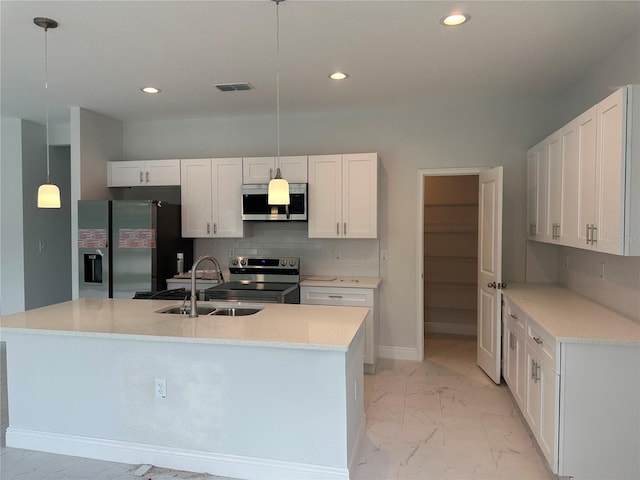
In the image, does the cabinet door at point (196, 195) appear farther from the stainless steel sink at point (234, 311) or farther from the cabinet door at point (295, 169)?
the stainless steel sink at point (234, 311)

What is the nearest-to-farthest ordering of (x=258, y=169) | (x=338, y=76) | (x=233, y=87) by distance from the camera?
1. (x=338, y=76)
2. (x=233, y=87)
3. (x=258, y=169)

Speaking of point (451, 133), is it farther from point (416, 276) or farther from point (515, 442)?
point (515, 442)

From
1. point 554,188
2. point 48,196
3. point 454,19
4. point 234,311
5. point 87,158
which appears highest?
point 454,19

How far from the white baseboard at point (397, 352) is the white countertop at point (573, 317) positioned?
1.36 m

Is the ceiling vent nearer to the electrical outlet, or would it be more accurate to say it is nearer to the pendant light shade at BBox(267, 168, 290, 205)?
the pendant light shade at BBox(267, 168, 290, 205)

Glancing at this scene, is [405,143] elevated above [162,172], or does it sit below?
above

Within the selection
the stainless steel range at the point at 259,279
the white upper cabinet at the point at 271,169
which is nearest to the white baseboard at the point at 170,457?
the stainless steel range at the point at 259,279

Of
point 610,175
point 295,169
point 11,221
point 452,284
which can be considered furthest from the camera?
point 452,284

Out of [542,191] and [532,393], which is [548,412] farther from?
[542,191]

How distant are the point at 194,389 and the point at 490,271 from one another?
113 inches

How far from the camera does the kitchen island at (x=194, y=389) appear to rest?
2.42 metres

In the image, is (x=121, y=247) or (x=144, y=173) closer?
(x=121, y=247)

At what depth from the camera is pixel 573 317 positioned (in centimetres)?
276

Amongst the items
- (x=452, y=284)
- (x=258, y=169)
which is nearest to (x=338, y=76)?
(x=258, y=169)
